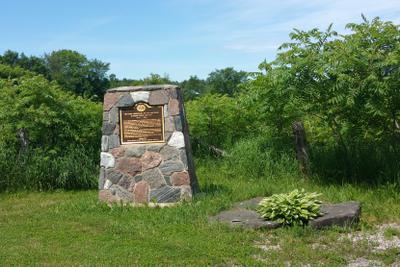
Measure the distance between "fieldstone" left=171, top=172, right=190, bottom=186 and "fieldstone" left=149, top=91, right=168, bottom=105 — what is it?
3.72 feet

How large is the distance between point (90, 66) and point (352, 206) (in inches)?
2332

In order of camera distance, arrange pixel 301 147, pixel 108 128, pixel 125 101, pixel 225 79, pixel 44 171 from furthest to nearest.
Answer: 1. pixel 225 79
2. pixel 44 171
3. pixel 301 147
4. pixel 108 128
5. pixel 125 101

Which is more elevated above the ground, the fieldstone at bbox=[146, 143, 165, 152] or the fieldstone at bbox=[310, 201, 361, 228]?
the fieldstone at bbox=[146, 143, 165, 152]

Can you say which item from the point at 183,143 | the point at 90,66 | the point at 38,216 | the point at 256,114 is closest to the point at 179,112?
the point at 183,143

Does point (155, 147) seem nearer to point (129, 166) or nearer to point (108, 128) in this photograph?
point (129, 166)

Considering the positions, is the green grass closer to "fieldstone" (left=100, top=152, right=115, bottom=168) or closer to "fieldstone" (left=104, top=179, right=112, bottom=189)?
"fieldstone" (left=104, top=179, right=112, bottom=189)

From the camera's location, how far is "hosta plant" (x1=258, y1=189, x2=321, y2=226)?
245 inches

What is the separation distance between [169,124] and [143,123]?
16.6 inches

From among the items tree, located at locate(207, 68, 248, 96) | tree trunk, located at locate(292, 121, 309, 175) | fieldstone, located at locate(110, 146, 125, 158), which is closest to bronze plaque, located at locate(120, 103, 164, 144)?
fieldstone, located at locate(110, 146, 125, 158)

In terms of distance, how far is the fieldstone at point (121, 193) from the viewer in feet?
27.0

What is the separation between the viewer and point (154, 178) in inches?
321

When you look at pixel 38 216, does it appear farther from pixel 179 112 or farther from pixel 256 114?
pixel 256 114

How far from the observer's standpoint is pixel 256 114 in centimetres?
1180

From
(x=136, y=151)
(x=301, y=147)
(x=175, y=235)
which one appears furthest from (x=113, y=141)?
(x=301, y=147)
